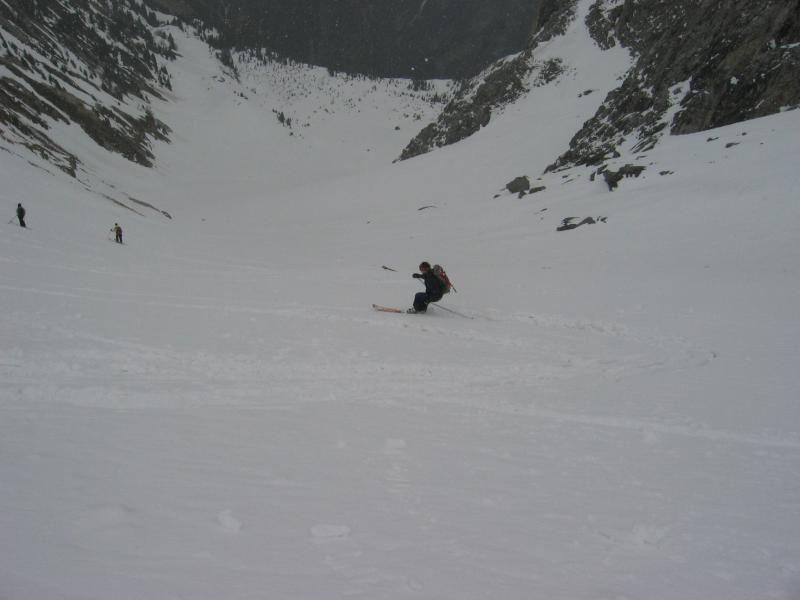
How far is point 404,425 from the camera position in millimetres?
4160

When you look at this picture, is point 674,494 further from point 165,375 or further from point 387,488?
point 165,375

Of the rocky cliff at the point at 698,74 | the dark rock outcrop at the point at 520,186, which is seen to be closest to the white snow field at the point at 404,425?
the rocky cliff at the point at 698,74

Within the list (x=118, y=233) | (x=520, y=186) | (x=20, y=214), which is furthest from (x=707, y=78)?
(x=20, y=214)

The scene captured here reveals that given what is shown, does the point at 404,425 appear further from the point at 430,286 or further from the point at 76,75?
the point at 76,75

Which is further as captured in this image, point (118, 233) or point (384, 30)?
point (384, 30)

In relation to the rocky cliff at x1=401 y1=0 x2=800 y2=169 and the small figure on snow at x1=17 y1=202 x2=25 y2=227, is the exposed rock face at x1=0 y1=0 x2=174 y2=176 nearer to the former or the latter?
the small figure on snow at x1=17 y1=202 x2=25 y2=227

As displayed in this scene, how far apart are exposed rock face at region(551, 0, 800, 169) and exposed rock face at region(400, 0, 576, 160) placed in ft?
64.3

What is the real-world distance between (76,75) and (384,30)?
130 meters

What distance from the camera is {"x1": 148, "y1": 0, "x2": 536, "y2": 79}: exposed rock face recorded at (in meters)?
146

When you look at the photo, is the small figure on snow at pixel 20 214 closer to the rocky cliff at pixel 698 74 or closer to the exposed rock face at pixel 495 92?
the rocky cliff at pixel 698 74

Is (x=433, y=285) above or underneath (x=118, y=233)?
underneath

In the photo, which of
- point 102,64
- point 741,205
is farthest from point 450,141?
point 102,64

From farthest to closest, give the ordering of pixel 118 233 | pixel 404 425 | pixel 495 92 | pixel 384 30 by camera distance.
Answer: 1. pixel 384 30
2. pixel 495 92
3. pixel 118 233
4. pixel 404 425

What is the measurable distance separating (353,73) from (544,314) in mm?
150184
